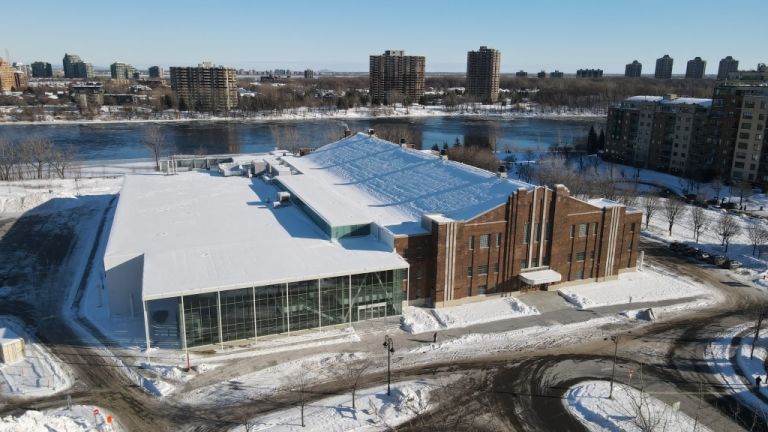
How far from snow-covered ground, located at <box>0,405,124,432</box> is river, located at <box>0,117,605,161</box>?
2947 inches

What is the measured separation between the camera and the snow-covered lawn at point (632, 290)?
35281 mm

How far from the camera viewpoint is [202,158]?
57781 millimetres

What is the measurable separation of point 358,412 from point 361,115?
520 ft

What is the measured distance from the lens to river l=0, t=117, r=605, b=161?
105 metres

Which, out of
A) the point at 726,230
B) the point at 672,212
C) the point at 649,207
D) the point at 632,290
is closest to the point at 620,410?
the point at 632,290

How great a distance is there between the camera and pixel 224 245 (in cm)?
3281

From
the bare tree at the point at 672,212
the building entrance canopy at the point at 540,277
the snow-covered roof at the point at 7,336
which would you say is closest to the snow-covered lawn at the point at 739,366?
the building entrance canopy at the point at 540,277

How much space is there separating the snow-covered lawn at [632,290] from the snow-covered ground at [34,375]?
91.0 ft

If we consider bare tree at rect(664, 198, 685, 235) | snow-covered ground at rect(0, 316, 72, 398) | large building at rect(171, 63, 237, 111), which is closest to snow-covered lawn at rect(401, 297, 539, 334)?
snow-covered ground at rect(0, 316, 72, 398)

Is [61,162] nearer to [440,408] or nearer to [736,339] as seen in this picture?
[440,408]

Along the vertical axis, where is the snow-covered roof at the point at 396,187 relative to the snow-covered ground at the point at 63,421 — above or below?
above

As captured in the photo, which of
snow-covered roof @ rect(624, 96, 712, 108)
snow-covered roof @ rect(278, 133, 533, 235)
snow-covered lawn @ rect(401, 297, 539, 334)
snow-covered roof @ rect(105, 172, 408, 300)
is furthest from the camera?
snow-covered roof @ rect(624, 96, 712, 108)

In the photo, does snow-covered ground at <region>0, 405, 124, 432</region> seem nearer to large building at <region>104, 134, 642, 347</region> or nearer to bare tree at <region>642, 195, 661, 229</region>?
large building at <region>104, 134, 642, 347</region>

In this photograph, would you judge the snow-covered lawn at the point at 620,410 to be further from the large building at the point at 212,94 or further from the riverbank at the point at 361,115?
the large building at the point at 212,94
